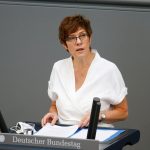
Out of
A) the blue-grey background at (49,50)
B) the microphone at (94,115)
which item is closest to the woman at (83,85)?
the microphone at (94,115)

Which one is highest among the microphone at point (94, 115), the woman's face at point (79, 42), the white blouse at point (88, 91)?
the woman's face at point (79, 42)

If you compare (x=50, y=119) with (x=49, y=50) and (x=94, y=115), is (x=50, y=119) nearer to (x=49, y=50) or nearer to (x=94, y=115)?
(x=94, y=115)

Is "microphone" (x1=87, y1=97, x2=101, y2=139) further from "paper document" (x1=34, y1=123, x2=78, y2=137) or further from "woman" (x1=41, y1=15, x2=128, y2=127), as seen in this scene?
"woman" (x1=41, y1=15, x2=128, y2=127)

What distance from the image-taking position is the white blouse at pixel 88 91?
6.88ft

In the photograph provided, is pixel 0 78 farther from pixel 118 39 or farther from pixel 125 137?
pixel 125 137

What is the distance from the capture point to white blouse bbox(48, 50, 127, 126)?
2.10 meters

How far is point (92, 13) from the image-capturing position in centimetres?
326

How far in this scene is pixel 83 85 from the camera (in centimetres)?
214

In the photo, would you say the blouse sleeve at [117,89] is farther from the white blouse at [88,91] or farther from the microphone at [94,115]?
the microphone at [94,115]

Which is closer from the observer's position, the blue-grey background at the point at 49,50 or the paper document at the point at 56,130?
the paper document at the point at 56,130

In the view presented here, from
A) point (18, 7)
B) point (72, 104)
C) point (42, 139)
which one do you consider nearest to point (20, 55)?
point (18, 7)

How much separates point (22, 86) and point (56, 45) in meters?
0.44

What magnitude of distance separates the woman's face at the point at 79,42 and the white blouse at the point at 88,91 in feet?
0.33

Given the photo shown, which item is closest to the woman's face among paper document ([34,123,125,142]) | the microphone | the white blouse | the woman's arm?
the white blouse
